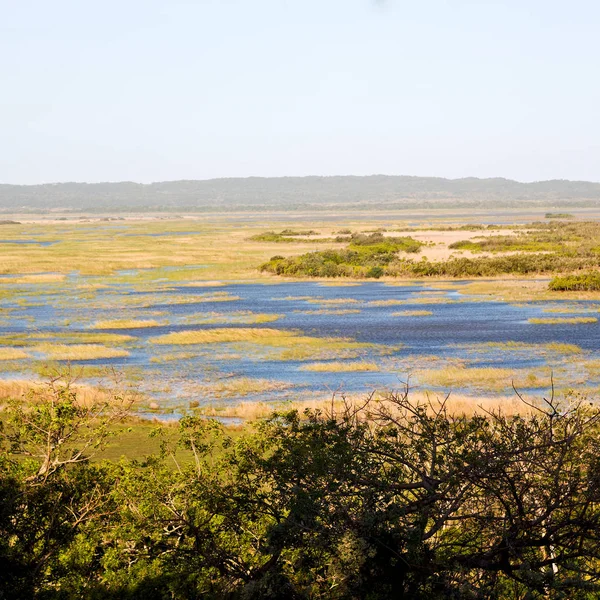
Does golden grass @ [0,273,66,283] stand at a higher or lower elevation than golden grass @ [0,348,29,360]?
higher

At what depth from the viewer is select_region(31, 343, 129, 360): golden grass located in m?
47.5

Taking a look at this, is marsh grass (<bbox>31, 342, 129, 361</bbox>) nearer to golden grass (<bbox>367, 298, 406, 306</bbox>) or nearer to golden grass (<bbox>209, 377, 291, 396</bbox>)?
golden grass (<bbox>209, 377, 291, 396</bbox>)

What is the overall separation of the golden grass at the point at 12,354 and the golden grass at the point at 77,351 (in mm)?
1009

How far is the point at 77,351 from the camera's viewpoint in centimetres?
4875

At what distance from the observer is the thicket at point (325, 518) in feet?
40.7

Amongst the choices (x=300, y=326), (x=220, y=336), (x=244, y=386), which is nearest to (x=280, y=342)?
(x=220, y=336)

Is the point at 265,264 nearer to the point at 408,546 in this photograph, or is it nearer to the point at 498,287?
the point at 498,287

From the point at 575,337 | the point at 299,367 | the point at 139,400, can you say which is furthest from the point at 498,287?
the point at 139,400

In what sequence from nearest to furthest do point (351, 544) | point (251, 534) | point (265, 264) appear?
point (351, 544)
point (251, 534)
point (265, 264)

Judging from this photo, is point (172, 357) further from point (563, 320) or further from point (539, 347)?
point (563, 320)

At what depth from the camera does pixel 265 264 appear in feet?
319

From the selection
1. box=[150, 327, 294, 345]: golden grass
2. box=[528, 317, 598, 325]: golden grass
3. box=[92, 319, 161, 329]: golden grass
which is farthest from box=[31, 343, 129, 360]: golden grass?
box=[528, 317, 598, 325]: golden grass

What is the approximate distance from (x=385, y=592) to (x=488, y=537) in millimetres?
1797

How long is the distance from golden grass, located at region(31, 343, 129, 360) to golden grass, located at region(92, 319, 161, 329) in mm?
7162
